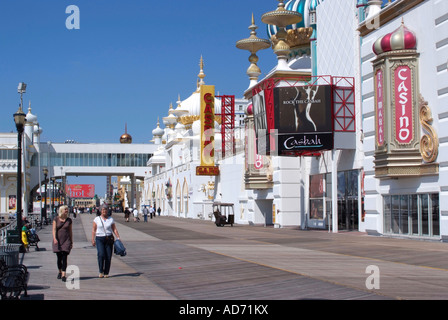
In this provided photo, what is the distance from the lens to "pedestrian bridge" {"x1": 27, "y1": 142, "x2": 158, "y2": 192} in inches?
3959

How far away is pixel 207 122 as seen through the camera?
57.9 metres

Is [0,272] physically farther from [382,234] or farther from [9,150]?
[9,150]

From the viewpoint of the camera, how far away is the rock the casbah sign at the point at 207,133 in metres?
57.8

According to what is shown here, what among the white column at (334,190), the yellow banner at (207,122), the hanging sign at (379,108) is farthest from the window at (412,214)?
the yellow banner at (207,122)

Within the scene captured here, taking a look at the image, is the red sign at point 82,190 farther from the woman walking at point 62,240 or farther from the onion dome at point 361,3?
the woman walking at point 62,240

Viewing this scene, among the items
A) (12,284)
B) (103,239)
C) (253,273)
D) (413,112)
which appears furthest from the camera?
(413,112)

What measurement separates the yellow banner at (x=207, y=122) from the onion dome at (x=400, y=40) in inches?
1238

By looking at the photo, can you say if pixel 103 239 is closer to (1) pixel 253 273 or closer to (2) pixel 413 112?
(1) pixel 253 273

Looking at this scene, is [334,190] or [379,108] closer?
[379,108]

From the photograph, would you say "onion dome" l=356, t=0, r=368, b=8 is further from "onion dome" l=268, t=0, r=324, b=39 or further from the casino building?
"onion dome" l=268, t=0, r=324, b=39

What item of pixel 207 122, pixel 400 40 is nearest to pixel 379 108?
pixel 400 40

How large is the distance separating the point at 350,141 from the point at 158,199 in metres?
60.6

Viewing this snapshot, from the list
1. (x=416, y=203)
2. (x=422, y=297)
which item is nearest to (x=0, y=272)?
(x=422, y=297)

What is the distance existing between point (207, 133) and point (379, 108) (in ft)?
106
